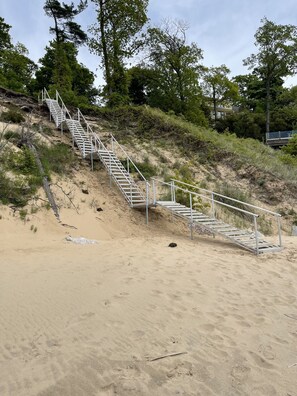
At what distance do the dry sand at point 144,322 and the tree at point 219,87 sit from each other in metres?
37.4

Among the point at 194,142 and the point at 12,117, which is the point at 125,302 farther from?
the point at 194,142

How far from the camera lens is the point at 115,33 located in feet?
80.2

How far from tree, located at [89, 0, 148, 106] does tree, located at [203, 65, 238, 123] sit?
57.6ft

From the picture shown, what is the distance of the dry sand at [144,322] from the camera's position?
291cm

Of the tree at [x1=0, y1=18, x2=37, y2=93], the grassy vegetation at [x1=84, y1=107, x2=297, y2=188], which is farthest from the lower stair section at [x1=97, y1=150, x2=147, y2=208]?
the tree at [x1=0, y1=18, x2=37, y2=93]

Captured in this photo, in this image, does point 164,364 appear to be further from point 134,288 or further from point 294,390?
point 134,288

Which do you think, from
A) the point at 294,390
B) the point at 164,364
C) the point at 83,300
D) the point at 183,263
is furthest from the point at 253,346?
the point at 183,263

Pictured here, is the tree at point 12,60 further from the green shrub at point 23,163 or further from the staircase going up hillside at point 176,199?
the green shrub at point 23,163

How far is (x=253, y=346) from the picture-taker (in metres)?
3.53

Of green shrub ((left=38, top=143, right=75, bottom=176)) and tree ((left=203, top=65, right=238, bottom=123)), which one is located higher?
tree ((left=203, top=65, right=238, bottom=123))

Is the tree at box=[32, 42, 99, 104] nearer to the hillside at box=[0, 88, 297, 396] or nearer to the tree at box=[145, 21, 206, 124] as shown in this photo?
the tree at box=[145, 21, 206, 124]

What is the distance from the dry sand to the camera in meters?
2.91

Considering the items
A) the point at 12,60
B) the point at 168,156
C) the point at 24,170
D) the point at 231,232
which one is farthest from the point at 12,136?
the point at 12,60

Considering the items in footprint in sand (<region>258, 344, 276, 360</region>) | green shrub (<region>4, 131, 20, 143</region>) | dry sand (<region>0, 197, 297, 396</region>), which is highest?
green shrub (<region>4, 131, 20, 143</region>)
